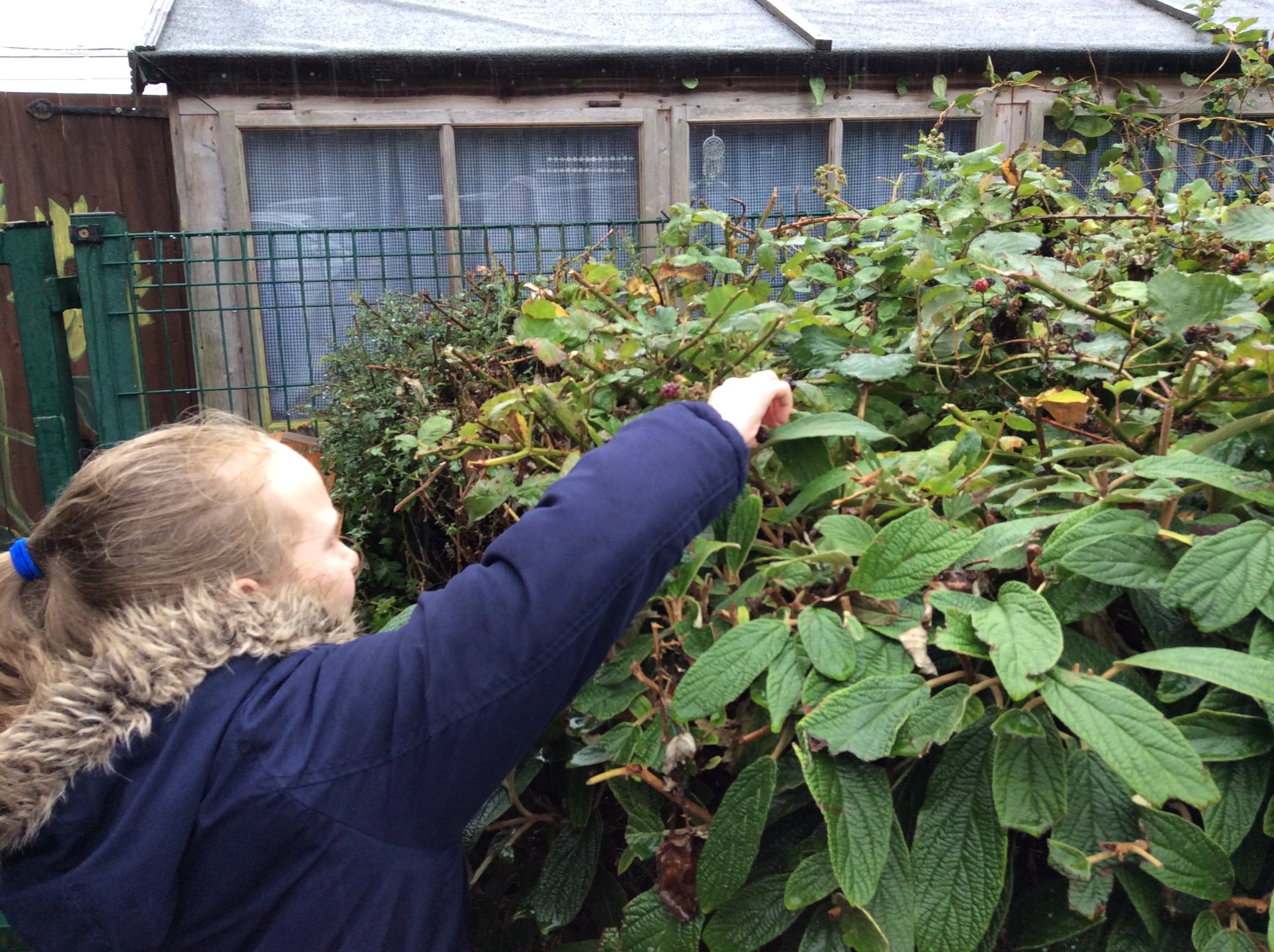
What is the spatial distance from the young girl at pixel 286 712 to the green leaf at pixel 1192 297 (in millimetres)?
468

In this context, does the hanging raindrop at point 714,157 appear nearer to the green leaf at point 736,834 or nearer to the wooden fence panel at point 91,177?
the wooden fence panel at point 91,177

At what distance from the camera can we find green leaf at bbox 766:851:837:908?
Answer: 35.8 inches

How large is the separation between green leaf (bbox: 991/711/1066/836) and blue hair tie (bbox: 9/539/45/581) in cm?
104

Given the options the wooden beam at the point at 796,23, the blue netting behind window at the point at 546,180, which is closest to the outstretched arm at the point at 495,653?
the blue netting behind window at the point at 546,180

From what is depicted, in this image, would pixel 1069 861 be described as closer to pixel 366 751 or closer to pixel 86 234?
pixel 366 751

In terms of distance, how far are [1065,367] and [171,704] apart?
1.14m

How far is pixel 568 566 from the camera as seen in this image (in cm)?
90

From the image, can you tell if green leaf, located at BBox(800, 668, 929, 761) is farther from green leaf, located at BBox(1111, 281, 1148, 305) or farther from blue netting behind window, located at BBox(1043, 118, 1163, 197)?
blue netting behind window, located at BBox(1043, 118, 1163, 197)

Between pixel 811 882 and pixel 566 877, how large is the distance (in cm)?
37

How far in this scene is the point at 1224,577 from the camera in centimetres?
87

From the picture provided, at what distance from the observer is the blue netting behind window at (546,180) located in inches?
214

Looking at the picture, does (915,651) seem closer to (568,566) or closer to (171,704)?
(568,566)

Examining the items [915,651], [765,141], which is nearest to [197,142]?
[765,141]

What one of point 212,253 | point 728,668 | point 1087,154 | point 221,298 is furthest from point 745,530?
point 1087,154
